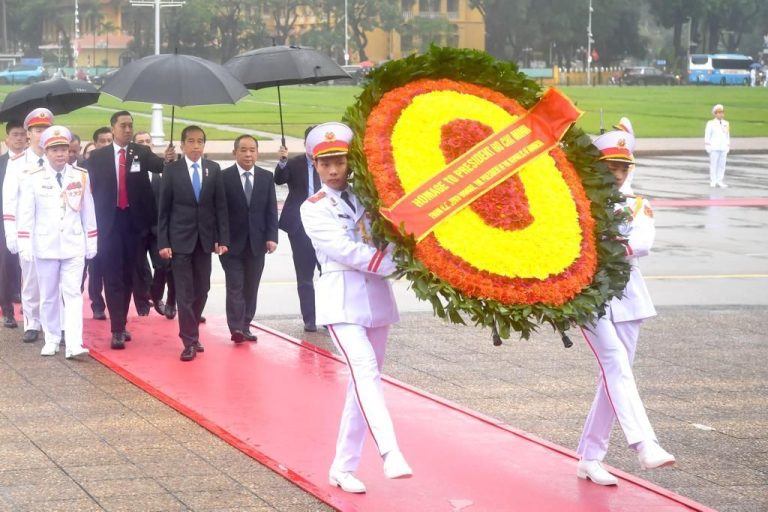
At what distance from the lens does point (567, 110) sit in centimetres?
609

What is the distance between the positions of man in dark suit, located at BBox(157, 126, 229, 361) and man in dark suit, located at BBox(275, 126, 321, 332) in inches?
33.2

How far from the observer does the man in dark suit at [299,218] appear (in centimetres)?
1090

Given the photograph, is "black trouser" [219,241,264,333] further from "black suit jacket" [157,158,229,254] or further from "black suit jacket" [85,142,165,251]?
"black suit jacket" [85,142,165,251]

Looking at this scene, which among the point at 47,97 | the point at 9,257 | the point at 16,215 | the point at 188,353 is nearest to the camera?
the point at 188,353

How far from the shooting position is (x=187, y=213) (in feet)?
32.9

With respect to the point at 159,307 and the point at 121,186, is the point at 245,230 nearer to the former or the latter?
the point at 121,186

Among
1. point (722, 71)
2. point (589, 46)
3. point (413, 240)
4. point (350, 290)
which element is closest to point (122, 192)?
point (350, 290)

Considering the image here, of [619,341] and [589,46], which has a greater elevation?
[589,46]

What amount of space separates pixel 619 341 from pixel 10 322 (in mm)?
6409

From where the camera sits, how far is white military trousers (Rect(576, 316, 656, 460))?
634 centimetres

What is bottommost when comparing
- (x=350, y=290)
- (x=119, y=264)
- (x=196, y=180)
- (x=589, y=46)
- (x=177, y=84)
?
(x=119, y=264)

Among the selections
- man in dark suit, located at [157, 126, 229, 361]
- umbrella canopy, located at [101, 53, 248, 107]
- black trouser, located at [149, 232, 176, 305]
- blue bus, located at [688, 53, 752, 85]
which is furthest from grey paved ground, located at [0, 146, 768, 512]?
blue bus, located at [688, 53, 752, 85]

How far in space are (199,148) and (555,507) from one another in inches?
190

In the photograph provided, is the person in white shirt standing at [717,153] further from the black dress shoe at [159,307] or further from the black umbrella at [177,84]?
the black umbrella at [177,84]
